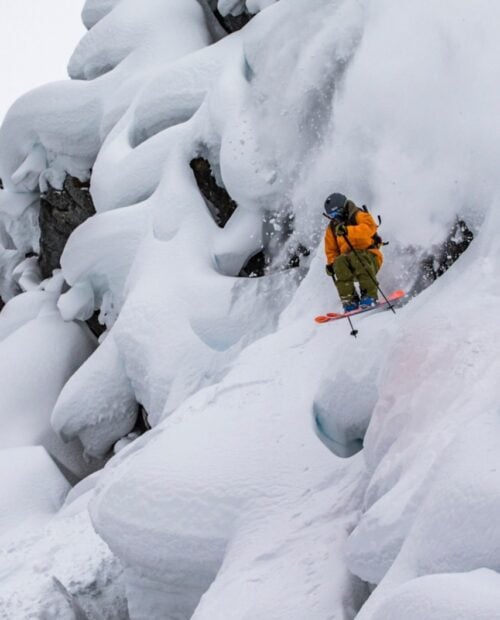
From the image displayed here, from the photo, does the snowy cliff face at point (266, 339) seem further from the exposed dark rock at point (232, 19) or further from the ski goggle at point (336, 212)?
the ski goggle at point (336, 212)

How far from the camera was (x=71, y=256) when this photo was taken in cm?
1180

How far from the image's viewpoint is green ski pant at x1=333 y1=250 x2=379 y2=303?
7.05 m

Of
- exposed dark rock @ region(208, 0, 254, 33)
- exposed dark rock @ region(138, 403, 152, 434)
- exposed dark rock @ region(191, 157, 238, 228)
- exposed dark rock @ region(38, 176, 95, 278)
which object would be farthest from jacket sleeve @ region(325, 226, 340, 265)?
exposed dark rock @ region(208, 0, 254, 33)

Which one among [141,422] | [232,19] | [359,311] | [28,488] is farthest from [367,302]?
[232,19]

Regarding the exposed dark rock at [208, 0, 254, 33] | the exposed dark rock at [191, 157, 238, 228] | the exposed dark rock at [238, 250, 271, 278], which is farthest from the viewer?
the exposed dark rock at [208, 0, 254, 33]

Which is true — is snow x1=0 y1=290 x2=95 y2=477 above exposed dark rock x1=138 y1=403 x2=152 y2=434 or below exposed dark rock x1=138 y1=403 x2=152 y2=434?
above

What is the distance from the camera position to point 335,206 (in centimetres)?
714

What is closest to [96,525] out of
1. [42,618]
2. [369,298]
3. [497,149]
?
[42,618]

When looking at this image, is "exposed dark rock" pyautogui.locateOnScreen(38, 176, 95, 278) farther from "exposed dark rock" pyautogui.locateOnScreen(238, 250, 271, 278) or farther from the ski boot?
the ski boot

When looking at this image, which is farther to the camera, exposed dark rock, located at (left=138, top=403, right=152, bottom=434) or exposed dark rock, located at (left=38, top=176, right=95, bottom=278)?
A: exposed dark rock, located at (left=38, top=176, right=95, bottom=278)

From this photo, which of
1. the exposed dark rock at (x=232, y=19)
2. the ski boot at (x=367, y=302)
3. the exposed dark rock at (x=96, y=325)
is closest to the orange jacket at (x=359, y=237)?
the ski boot at (x=367, y=302)

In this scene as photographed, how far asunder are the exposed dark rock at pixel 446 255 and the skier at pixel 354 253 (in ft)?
1.34

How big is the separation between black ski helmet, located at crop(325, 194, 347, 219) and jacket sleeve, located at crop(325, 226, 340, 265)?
0.59 feet

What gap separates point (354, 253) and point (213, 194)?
4644 millimetres
